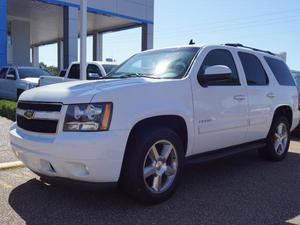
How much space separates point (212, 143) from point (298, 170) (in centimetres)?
194

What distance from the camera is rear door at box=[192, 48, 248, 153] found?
470 centimetres

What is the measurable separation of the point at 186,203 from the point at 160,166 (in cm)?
52

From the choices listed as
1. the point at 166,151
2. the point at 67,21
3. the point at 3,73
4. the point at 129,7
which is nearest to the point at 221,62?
the point at 166,151

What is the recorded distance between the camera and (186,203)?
429 cm

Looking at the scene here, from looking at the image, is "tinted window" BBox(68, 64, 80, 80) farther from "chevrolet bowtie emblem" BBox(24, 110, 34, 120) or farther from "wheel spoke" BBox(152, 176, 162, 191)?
"wheel spoke" BBox(152, 176, 162, 191)

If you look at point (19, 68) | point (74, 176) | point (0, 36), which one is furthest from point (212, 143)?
point (0, 36)

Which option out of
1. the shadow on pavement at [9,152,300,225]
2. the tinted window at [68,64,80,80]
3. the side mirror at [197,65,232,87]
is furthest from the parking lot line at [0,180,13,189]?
the tinted window at [68,64,80,80]

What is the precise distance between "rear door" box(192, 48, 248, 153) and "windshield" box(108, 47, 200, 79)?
0.20m

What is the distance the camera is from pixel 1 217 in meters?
3.80

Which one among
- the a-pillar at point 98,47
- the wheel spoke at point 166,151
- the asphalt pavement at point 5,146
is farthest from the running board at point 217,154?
the a-pillar at point 98,47

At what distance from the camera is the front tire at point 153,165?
3918 mm

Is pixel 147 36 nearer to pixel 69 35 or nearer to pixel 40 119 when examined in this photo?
pixel 69 35

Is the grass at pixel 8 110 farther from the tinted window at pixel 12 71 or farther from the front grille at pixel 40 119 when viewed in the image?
the front grille at pixel 40 119

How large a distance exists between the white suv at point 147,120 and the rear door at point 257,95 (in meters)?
0.02
